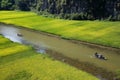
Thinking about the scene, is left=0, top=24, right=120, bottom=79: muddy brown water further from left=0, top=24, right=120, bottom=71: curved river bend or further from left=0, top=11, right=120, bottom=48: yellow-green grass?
left=0, top=11, right=120, bottom=48: yellow-green grass

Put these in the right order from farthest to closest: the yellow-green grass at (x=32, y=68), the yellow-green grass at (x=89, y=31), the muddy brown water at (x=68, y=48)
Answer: the yellow-green grass at (x=89, y=31) → the muddy brown water at (x=68, y=48) → the yellow-green grass at (x=32, y=68)

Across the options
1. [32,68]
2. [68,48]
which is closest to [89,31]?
[68,48]

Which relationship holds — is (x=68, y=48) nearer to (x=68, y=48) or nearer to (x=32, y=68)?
(x=68, y=48)

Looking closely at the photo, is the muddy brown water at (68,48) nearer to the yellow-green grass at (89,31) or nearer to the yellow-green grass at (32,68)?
the yellow-green grass at (89,31)

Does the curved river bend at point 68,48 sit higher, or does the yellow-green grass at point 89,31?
the yellow-green grass at point 89,31

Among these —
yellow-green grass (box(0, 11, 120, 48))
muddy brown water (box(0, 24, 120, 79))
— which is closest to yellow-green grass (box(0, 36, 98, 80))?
muddy brown water (box(0, 24, 120, 79))

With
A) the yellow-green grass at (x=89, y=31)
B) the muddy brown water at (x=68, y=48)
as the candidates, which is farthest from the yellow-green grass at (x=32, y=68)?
the yellow-green grass at (x=89, y=31)

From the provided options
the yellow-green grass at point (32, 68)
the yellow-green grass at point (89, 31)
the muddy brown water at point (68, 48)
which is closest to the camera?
the yellow-green grass at point (32, 68)
